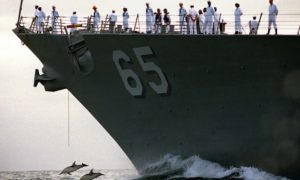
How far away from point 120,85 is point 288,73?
675cm

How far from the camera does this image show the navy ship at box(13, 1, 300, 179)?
30141mm

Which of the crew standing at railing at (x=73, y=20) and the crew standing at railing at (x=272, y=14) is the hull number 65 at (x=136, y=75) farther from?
the crew standing at railing at (x=272, y=14)

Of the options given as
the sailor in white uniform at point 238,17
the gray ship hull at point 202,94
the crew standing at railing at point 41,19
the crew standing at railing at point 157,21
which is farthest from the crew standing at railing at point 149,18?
the crew standing at railing at point 41,19

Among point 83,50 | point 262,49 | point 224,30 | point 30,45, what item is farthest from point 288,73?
point 30,45

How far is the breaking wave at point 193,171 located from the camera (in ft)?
103

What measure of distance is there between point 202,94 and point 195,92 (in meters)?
0.29

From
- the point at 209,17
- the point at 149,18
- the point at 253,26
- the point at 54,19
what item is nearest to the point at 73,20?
the point at 54,19

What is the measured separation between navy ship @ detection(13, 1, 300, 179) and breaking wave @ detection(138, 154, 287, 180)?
0.28m

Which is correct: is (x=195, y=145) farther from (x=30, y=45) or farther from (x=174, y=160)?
(x=30, y=45)

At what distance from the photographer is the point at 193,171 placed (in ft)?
108

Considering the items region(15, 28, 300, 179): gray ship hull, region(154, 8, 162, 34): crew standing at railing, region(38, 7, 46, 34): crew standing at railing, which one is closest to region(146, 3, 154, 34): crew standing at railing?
region(154, 8, 162, 34): crew standing at railing

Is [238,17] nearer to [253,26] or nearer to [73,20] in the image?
[253,26]

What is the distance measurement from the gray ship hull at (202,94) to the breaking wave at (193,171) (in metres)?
0.26

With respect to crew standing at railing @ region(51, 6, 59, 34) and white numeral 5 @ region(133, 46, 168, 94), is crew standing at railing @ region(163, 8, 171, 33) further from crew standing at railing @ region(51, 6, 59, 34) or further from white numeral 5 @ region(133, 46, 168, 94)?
crew standing at railing @ region(51, 6, 59, 34)
